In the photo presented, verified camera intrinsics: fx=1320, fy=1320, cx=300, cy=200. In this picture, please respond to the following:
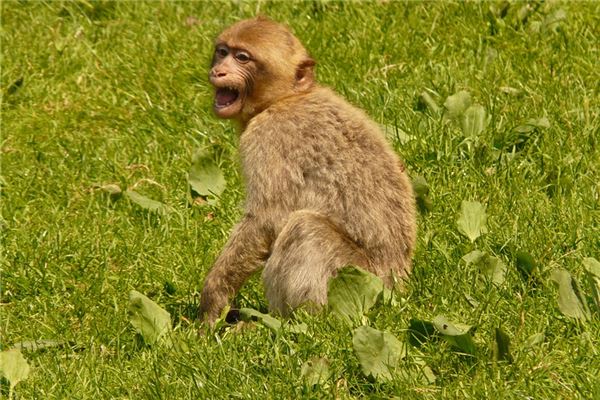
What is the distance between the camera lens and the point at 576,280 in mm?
5820

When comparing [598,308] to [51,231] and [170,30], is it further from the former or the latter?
[170,30]

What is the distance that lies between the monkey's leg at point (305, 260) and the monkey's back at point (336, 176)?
0.13m

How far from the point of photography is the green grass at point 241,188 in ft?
18.4

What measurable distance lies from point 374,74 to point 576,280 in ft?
9.68

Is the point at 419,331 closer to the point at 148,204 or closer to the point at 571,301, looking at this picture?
the point at 571,301

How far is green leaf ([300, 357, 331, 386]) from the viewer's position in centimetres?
540

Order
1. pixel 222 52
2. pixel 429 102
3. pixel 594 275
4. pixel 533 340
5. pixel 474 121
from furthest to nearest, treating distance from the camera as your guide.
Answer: pixel 429 102 → pixel 474 121 → pixel 222 52 → pixel 594 275 → pixel 533 340

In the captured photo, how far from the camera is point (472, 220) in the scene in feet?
21.7

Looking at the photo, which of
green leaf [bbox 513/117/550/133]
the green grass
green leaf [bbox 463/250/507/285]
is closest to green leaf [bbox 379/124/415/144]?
the green grass

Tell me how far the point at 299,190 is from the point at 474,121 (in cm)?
158

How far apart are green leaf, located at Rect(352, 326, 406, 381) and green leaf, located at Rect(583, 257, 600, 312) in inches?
39.1

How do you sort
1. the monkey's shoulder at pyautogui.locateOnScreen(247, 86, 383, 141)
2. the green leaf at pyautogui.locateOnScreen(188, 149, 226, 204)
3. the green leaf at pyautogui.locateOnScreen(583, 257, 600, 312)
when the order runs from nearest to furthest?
1. the green leaf at pyautogui.locateOnScreen(583, 257, 600, 312)
2. the monkey's shoulder at pyautogui.locateOnScreen(247, 86, 383, 141)
3. the green leaf at pyautogui.locateOnScreen(188, 149, 226, 204)

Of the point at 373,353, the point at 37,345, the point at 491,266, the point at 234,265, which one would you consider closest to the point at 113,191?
the point at 234,265

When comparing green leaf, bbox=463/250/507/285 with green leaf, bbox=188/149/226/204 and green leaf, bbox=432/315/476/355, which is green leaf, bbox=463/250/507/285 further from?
green leaf, bbox=188/149/226/204
